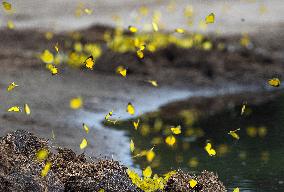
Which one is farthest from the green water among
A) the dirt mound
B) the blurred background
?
the dirt mound

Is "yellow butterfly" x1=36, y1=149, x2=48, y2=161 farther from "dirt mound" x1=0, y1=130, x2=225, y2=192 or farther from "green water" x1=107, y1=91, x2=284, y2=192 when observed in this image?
"green water" x1=107, y1=91, x2=284, y2=192

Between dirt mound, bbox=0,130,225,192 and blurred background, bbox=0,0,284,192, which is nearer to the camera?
dirt mound, bbox=0,130,225,192

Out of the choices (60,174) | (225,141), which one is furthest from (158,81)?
(60,174)

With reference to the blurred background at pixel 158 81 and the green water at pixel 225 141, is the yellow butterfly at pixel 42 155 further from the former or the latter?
the green water at pixel 225 141

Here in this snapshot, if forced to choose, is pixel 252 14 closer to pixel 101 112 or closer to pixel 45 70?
pixel 45 70

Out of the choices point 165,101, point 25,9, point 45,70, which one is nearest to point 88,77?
point 45,70

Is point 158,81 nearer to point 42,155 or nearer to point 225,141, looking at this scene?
point 225,141
